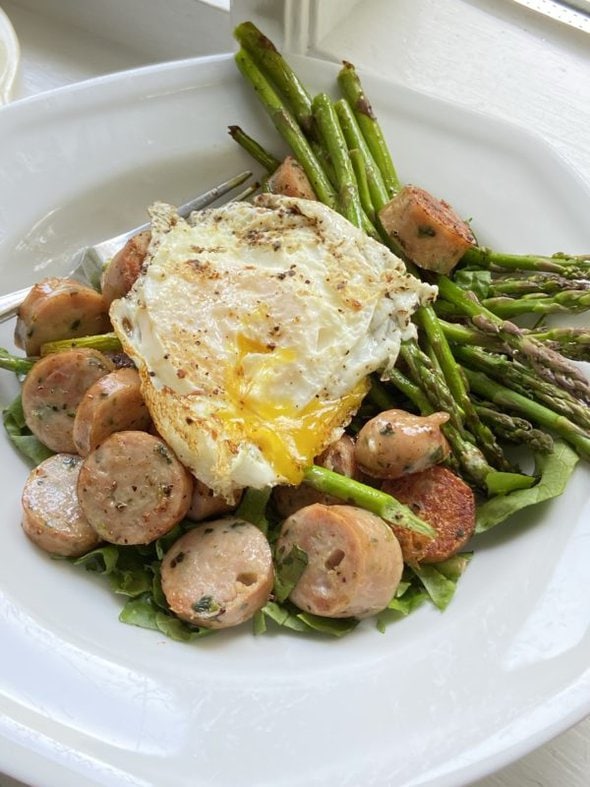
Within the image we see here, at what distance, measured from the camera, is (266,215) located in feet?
9.36

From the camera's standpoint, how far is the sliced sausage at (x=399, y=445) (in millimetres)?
2441

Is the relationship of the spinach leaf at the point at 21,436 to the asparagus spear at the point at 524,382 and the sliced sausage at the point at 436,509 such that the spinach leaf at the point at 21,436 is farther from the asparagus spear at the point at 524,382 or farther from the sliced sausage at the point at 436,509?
the asparagus spear at the point at 524,382

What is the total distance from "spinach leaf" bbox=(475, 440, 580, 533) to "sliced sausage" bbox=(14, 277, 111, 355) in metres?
1.39

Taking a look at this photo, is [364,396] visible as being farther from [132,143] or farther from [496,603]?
[132,143]

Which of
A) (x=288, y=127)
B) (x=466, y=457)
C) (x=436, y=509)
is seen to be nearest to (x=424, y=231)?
(x=288, y=127)

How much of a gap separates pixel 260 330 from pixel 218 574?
72 centimetres

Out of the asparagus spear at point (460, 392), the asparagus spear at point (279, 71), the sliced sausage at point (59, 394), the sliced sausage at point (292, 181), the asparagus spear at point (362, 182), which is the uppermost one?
the asparagus spear at point (279, 71)

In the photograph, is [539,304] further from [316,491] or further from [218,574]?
[218,574]

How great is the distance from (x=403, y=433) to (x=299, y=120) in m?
1.41

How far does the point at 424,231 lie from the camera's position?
2904mm

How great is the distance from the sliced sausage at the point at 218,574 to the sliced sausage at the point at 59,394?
538 millimetres

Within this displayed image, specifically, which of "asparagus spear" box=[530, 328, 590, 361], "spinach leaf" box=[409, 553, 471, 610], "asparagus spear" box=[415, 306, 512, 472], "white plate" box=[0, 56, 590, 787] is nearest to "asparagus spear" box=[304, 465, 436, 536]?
"spinach leaf" box=[409, 553, 471, 610]

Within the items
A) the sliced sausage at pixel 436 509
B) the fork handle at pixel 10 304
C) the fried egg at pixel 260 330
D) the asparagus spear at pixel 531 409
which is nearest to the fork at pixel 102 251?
the fork handle at pixel 10 304

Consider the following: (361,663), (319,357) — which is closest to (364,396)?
(319,357)
